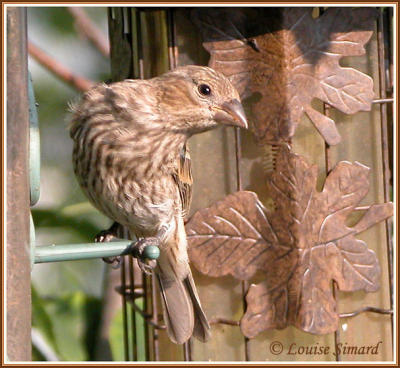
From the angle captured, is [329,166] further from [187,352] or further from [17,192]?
[17,192]

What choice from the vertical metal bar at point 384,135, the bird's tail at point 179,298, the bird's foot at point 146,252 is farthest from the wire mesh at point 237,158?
the bird's foot at point 146,252

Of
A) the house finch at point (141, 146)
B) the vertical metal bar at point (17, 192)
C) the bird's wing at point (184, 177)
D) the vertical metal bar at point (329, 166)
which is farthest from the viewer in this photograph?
the vertical metal bar at point (329, 166)


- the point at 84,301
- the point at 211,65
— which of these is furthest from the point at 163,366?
the point at 84,301

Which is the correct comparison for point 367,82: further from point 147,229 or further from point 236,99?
point 147,229

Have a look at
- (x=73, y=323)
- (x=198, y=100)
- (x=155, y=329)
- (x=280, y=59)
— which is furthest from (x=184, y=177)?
(x=73, y=323)

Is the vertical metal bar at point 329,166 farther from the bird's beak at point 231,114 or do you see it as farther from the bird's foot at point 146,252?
the bird's foot at point 146,252
